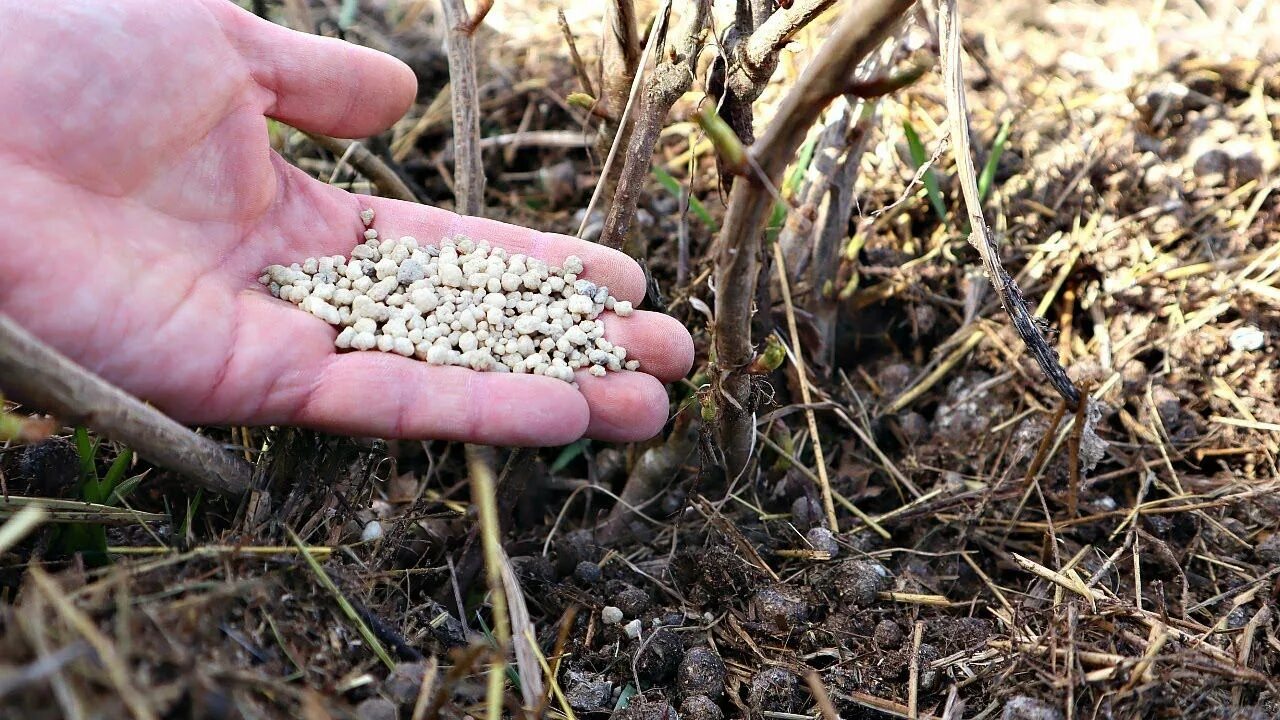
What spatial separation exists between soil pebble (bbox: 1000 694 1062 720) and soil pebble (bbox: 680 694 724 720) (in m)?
0.40

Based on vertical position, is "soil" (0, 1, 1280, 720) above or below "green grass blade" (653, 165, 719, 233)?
below

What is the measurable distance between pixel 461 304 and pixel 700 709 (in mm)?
798

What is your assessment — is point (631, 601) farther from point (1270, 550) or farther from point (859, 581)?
point (1270, 550)

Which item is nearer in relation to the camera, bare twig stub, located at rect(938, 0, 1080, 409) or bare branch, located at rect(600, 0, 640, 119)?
bare twig stub, located at rect(938, 0, 1080, 409)

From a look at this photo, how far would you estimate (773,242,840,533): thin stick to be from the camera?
5.56 ft

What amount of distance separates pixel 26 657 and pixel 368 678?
0.35 meters

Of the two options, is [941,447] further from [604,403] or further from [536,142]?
[536,142]

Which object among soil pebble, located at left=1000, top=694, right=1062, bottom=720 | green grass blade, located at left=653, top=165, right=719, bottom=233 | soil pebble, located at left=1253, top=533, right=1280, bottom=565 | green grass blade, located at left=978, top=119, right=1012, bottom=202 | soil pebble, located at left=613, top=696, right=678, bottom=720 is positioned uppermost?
green grass blade, located at left=978, top=119, right=1012, bottom=202

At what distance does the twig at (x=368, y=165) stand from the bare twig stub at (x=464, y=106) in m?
0.19

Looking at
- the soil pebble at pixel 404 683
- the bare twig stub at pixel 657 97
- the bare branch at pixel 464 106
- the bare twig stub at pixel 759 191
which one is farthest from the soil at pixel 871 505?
the bare branch at pixel 464 106

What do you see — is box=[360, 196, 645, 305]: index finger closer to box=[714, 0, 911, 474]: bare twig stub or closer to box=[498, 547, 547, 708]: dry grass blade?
box=[714, 0, 911, 474]: bare twig stub

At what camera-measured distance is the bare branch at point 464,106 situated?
5.66 ft

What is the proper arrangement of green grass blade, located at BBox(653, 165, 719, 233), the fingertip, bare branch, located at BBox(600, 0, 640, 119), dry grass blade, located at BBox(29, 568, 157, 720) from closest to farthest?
dry grass blade, located at BBox(29, 568, 157, 720)
the fingertip
bare branch, located at BBox(600, 0, 640, 119)
green grass blade, located at BBox(653, 165, 719, 233)

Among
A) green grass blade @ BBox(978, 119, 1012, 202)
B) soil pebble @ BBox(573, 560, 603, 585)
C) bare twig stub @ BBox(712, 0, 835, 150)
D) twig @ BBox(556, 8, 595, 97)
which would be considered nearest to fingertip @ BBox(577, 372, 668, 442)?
soil pebble @ BBox(573, 560, 603, 585)
